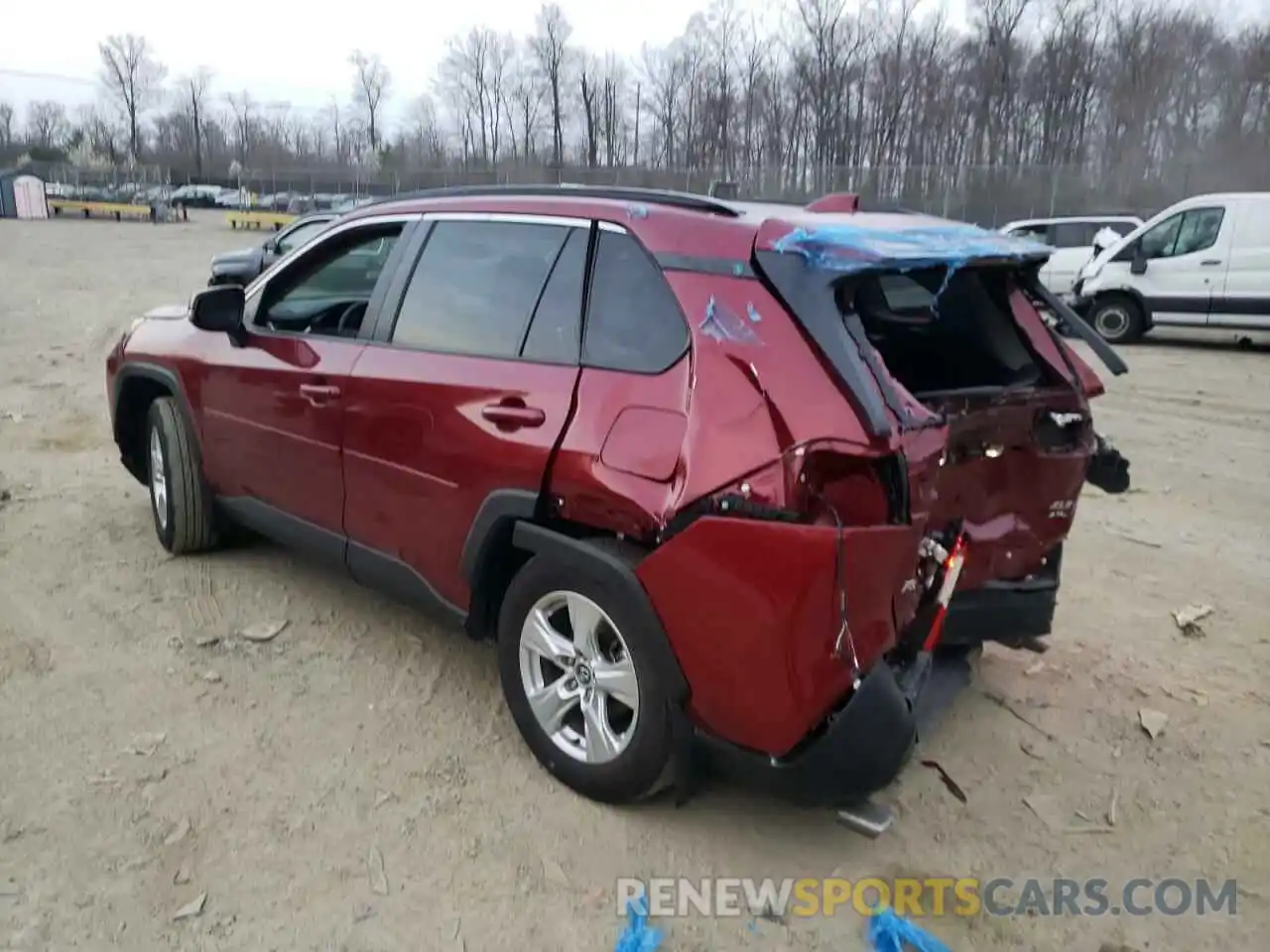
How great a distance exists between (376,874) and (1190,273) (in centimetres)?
1381

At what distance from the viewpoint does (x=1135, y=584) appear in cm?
498

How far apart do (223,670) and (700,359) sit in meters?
2.44

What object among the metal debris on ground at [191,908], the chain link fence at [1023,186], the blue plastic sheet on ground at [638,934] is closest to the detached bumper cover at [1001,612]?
the blue plastic sheet on ground at [638,934]

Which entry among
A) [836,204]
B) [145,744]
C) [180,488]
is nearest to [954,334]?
[836,204]

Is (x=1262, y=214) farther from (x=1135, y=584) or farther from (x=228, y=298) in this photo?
(x=228, y=298)

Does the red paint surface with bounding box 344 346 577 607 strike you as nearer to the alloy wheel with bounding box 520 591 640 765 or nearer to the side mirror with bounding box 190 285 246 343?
the alloy wheel with bounding box 520 591 640 765

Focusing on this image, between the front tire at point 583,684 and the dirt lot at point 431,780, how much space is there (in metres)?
0.15

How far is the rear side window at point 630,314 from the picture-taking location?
282 centimetres

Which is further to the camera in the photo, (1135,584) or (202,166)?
(202,166)

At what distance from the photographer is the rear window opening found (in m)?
3.33

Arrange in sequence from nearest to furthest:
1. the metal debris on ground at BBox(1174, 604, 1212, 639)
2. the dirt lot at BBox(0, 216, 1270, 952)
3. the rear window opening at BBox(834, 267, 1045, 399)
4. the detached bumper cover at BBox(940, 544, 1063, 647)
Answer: the dirt lot at BBox(0, 216, 1270, 952), the detached bumper cover at BBox(940, 544, 1063, 647), the rear window opening at BBox(834, 267, 1045, 399), the metal debris on ground at BBox(1174, 604, 1212, 639)

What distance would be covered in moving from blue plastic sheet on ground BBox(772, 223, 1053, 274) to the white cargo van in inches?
465

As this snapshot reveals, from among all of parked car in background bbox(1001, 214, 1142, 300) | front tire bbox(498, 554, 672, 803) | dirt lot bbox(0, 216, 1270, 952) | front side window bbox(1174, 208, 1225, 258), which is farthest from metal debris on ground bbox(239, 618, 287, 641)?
parked car in background bbox(1001, 214, 1142, 300)

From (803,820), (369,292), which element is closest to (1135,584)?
(803,820)
